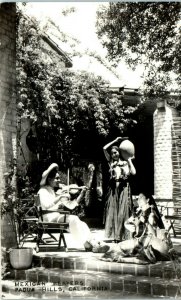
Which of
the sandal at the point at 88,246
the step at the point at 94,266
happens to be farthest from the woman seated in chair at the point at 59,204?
the step at the point at 94,266

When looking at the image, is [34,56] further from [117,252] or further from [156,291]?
[156,291]

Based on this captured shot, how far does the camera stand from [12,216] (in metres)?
6.12

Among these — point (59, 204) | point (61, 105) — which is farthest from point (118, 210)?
point (61, 105)

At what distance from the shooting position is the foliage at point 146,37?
6996mm

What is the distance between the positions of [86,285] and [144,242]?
0.99m

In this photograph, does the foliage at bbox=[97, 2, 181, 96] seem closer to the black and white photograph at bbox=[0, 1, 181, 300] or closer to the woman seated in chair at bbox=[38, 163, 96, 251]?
the black and white photograph at bbox=[0, 1, 181, 300]

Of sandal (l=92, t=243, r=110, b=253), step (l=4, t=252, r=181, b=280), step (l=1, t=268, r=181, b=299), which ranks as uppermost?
sandal (l=92, t=243, r=110, b=253)

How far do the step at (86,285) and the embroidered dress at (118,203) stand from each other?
54.9 inches

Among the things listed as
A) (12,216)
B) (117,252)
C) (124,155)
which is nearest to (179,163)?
(124,155)

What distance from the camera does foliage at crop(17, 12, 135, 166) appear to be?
898 centimetres

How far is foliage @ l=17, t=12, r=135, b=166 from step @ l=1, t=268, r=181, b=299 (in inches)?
153

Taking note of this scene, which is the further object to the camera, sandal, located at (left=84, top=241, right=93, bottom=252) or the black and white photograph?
sandal, located at (left=84, top=241, right=93, bottom=252)

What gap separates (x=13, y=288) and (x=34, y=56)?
5015 mm

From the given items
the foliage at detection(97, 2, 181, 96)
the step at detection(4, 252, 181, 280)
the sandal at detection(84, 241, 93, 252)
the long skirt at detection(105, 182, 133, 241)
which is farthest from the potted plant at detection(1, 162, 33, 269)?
the foliage at detection(97, 2, 181, 96)
